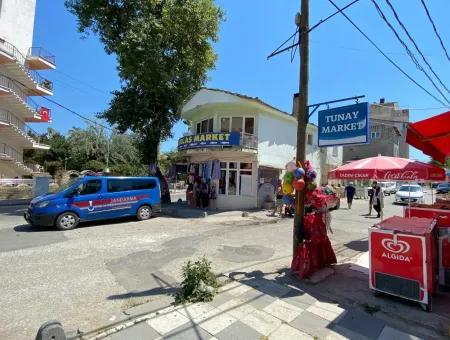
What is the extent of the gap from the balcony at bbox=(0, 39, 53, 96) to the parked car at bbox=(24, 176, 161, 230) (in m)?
20.7

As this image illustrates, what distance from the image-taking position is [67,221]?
1120 cm

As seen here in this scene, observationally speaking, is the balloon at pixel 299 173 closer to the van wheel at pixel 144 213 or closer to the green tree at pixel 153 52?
the van wheel at pixel 144 213

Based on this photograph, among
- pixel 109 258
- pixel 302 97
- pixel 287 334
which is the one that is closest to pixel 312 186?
pixel 302 97

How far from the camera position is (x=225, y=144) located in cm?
1722

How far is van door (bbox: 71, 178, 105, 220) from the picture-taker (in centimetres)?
1162

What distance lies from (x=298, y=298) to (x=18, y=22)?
1425 inches

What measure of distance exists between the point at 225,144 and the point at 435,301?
13049 millimetres

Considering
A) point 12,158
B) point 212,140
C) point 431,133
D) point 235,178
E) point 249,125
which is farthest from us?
point 12,158

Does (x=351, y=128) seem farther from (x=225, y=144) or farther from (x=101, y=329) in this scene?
(x=225, y=144)

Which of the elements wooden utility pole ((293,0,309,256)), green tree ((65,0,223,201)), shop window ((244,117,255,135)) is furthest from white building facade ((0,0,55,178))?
wooden utility pole ((293,0,309,256))

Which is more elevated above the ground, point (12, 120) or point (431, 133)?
point (12, 120)

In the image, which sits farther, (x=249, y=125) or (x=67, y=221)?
(x=249, y=125)

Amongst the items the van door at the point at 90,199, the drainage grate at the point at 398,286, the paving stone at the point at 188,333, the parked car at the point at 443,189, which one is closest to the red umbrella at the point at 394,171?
the drainage grate at the point at 398,286

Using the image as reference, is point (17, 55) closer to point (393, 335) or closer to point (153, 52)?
point (153, 52)
